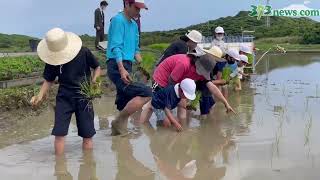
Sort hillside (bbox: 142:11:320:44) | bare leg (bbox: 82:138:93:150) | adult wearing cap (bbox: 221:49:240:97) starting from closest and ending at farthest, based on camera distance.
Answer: bare leg (bbox: 82:138:93:150)
adult wearing cap (bbox: 221:49:240:97)
hillside (bbox: 142:11:320:44)

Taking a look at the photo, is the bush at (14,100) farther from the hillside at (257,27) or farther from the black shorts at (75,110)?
Result: the hillside at (257,27)

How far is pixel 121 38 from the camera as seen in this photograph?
21.6ft

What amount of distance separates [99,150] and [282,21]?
4617cm

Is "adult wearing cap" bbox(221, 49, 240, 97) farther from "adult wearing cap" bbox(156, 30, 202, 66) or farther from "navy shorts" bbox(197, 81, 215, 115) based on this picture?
"adult wearing cap" bbox(156, 30, 202, 66)

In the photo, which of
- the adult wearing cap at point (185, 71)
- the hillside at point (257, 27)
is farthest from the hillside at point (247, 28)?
the adult wearing cap at point (185, 71)

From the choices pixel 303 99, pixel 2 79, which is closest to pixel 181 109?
pixel 303 99

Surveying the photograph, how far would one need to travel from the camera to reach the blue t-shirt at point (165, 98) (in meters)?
6.73

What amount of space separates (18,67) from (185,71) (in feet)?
16.7

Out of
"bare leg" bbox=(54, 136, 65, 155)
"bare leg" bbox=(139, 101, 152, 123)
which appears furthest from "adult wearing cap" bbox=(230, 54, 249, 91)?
"bare leg" bbox=(54, 136, 65, 155)

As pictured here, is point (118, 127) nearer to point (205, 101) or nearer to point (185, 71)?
point (185, 71)

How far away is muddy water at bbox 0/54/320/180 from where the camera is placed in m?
5.05

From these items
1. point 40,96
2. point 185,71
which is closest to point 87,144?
point 40,96

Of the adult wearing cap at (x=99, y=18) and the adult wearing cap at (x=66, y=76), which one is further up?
the adult wearing cap at (x=99, y=18)

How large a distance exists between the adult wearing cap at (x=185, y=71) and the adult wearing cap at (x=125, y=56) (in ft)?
1.65
